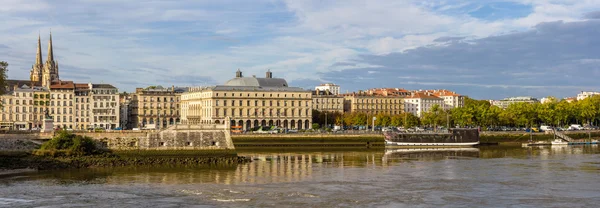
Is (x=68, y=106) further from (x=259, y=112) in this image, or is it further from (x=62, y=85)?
(x=259, y=112)

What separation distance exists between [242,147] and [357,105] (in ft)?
219

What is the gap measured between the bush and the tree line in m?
61.8

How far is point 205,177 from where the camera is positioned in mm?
45219

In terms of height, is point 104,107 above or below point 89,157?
above

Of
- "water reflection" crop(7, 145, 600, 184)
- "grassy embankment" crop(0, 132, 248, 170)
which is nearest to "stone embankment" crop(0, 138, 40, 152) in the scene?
"grassy embankment" crop(0, 132, 248, 170)

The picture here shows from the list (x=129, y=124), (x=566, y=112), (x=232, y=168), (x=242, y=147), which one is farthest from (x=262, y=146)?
(x=566, y=112)

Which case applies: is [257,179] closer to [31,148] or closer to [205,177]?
[205,177]

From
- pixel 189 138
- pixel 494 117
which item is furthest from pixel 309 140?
pixel 494 117

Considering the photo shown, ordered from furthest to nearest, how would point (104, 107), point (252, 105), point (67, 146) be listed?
point (252, 105) < point (104, 107) < point (67, 146)

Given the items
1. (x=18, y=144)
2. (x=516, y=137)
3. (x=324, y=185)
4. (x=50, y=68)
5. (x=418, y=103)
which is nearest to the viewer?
(x=324, y=185)

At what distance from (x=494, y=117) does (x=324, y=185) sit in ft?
241

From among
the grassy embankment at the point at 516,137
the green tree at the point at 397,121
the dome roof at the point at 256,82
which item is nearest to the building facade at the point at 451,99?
the green tree at the point at 397,121

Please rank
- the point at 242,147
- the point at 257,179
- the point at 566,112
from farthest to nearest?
the point at 566,112 → the point at 242,147 → the point at 257,179

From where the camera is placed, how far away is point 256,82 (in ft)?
376
